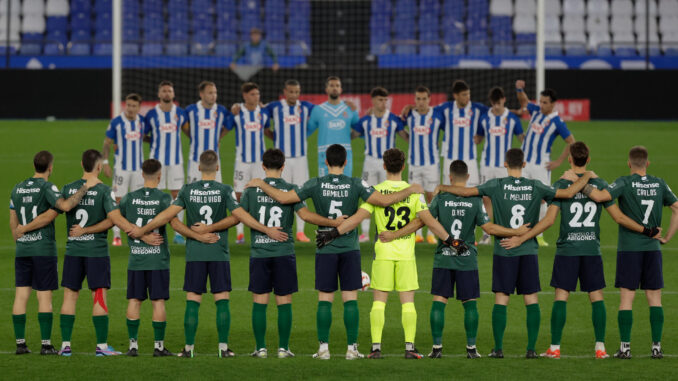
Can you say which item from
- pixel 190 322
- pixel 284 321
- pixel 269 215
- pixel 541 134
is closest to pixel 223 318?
pixel 190 322

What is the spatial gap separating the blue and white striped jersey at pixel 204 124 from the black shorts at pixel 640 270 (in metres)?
7.36

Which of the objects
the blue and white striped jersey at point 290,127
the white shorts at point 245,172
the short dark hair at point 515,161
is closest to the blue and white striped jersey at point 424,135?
the blue and white striped jersey at point 290,127

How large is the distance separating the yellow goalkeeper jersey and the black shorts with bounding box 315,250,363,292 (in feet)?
0.71

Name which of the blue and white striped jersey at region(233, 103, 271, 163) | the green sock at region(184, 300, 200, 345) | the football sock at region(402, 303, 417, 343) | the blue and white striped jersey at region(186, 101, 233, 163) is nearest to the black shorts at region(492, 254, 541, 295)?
the football sock at region(402, 303, 417, 343)

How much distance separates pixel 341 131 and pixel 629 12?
21.9 meters

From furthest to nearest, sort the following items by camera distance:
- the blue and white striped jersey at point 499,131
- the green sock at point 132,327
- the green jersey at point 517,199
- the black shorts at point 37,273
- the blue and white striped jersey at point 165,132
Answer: the blue and white striped jersey at point 165,132
the blue and white striped jersey at point 499,131
the black shorts at point 37,273
the green jersey at point 517,199
the green sock at point 132,327

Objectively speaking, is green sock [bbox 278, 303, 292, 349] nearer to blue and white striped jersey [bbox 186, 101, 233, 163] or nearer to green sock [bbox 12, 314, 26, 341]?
green sock [bbox 12, 314, 26, 341]

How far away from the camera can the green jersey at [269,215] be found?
808 centimetres

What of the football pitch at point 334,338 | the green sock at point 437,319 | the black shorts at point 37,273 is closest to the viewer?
the football pitch at point 334,338

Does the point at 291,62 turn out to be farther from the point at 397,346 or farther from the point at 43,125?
the point at 397,346

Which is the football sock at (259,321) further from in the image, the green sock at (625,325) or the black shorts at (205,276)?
the green sock at (625,325)

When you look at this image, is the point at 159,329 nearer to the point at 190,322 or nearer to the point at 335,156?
the point at 190,322

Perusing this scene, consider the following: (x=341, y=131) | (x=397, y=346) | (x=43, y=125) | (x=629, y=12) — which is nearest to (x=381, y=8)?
(x=629, y=12)

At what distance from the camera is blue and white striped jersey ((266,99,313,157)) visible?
46.6 feet
